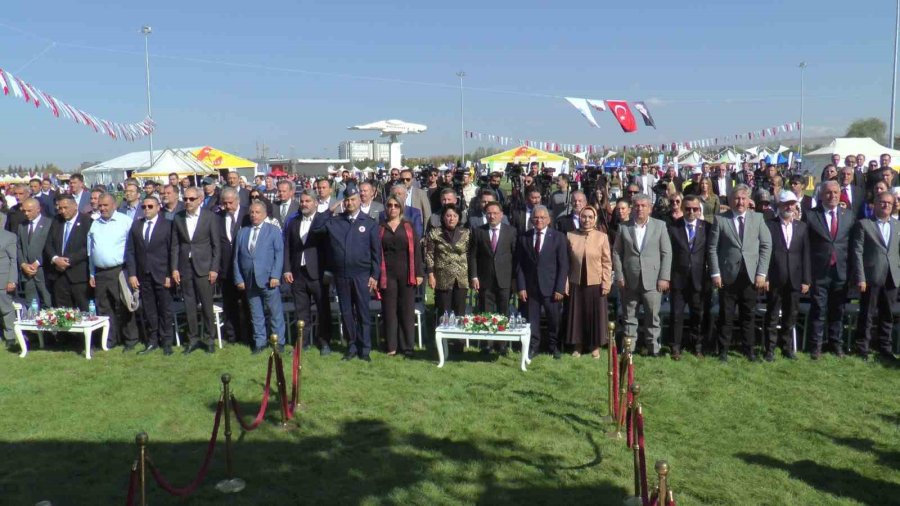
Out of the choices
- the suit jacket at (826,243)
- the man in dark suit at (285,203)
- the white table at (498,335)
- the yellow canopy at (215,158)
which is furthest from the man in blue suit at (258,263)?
the yellow canopy at (215,158)

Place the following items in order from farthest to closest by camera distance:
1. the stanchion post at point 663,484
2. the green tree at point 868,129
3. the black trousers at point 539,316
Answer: the green tree at point 868,129 < the black trousers at point 539,316 < the stanchion post at point 663,484

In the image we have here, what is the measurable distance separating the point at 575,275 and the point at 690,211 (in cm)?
149

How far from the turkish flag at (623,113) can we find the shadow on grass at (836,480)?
50.6 ft

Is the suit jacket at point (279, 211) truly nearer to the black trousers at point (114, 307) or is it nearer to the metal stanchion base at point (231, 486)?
the black trousers at point (114, 307)

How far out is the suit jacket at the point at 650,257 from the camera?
25.4ft

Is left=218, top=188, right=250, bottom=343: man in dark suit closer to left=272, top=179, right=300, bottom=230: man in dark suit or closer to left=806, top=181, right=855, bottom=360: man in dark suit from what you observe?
left=272, top=179, right=300, bottom=230: man in dark suit

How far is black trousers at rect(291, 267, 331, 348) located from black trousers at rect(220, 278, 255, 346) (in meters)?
0.76

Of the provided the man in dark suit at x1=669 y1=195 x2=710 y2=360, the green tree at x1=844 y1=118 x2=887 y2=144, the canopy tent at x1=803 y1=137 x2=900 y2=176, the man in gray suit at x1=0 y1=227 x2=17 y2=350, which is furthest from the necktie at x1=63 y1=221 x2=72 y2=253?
the green tree at x1=844 y1=118 x2=887 y2=144

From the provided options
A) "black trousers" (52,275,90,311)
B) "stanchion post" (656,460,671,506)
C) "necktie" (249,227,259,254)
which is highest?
"necktie" (249,227,259,254)

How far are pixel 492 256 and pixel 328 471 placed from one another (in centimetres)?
358

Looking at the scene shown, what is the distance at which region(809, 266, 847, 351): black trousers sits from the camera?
7.86m

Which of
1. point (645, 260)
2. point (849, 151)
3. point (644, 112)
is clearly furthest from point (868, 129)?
point (645, 260)

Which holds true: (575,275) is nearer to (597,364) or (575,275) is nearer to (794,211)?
(597,364)

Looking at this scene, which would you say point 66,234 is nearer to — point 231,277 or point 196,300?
point 196,300
